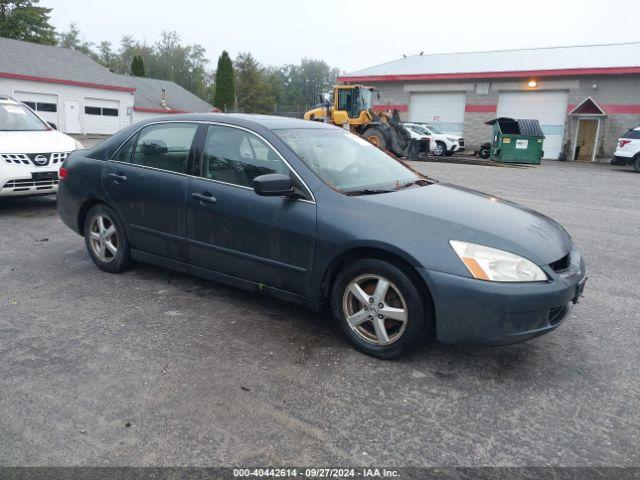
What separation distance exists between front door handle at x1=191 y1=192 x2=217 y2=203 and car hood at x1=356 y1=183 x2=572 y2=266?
1.21 meters

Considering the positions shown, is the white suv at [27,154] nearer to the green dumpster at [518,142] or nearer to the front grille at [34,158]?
the front grille at [34,158]

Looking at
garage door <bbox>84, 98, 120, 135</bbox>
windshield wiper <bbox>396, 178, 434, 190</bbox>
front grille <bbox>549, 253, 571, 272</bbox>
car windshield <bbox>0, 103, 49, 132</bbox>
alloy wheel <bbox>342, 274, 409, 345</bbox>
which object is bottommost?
alloy wheel <bbox>342, 274, 409, 345</bbox>

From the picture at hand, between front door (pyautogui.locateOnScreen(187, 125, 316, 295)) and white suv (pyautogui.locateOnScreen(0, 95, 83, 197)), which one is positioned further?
white suv (pyautogui.locateOnScreen(0, 95, 83, 197))

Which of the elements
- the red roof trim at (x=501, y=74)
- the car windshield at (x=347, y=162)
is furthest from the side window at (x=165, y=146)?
the red roof trim at (x=501, y=74)

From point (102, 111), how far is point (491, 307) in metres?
37.1

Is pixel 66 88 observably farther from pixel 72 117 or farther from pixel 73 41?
pixel 73 41

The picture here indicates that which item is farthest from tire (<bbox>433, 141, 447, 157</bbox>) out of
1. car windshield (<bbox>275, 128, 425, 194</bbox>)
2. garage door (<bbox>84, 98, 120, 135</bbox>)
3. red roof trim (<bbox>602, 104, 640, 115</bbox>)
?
garage door (<bbox>84, 98, 120, 135</bbox>)

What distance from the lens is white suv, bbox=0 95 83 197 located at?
7.11 meters

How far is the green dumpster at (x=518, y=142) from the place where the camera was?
21.8 metres

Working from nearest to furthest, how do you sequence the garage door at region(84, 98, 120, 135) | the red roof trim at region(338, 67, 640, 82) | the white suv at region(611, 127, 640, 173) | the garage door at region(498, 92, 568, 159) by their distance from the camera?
the white suv at region(611, 127, 640, 173) → the red roof trim at region(338, 67, 640, 82) → the garage door at region(498, 92, 568, 159) → the garage door at region(84, 98, 120, 135)

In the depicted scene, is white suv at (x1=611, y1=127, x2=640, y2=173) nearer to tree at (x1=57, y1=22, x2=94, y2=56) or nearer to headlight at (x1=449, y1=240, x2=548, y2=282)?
headlight at (x1=449, y1=240, x2=548, y2=282)

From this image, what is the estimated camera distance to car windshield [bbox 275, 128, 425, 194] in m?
3.79

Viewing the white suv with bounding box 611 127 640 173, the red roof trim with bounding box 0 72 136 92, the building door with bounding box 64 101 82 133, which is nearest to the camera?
the white suv with bounding box 611 127 640 173

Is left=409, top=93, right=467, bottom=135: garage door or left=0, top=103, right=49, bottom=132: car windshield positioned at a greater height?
left=409, top=93, right=467, bottom=135: garage door
